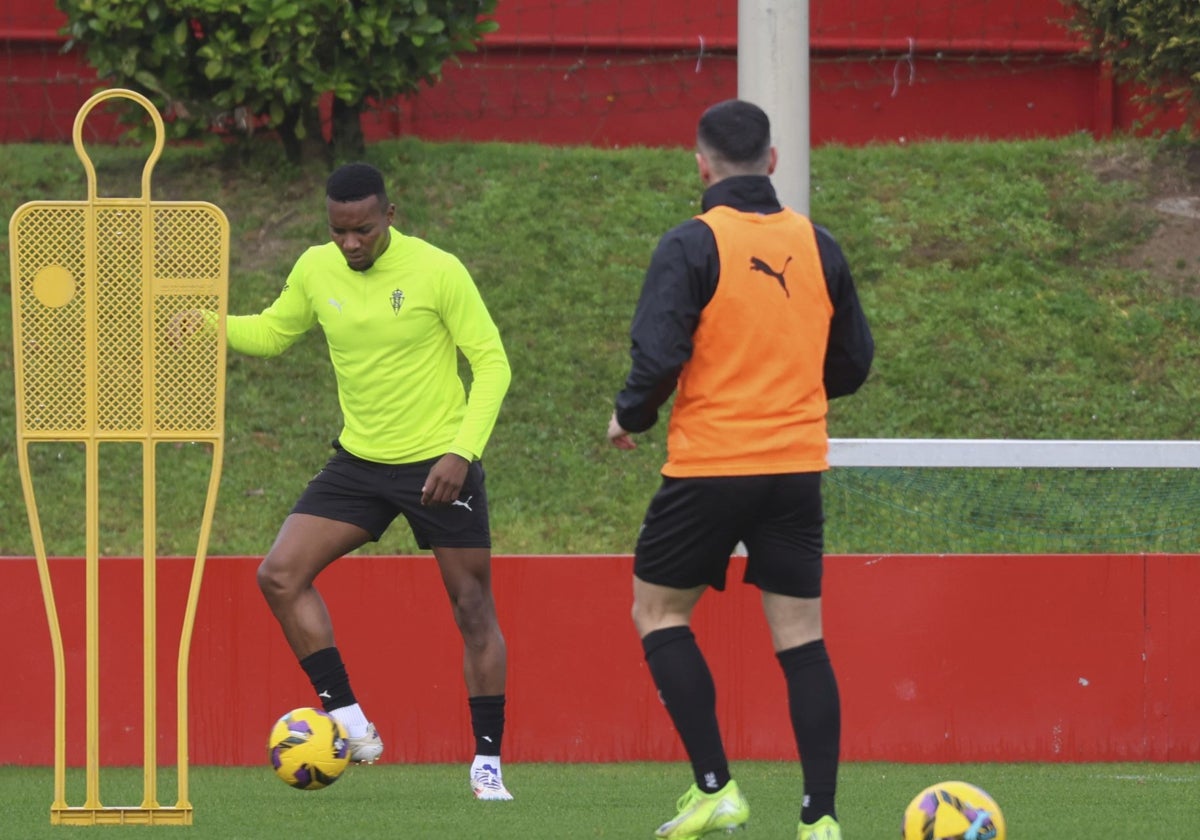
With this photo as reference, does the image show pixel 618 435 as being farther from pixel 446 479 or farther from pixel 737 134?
pixel 446 479

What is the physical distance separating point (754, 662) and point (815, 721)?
2.98 meters

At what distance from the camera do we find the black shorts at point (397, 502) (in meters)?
6.02

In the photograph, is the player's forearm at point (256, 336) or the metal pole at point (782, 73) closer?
the player's forearm at point (256, 336)

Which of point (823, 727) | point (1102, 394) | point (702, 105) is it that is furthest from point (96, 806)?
point (702, 105)

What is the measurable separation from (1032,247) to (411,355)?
7.01 meters

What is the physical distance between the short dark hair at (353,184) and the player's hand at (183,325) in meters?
0.75

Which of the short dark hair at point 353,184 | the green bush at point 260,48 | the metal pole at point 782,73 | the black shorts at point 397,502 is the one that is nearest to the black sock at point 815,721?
the black shorts at point 397,502

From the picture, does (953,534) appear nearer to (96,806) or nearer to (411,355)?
(411,355)

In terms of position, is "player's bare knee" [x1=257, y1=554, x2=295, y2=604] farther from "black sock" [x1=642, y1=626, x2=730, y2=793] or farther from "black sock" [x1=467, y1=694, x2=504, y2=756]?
"black sock" [x1=642, y1=626, x2=730, y2=793]

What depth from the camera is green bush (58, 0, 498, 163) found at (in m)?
11.3

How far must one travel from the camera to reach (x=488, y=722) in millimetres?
6055

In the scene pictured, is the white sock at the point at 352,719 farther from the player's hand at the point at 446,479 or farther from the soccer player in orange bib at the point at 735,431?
the soccer player in orange bib at the point at 735,431

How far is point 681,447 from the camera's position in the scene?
4.59 metres

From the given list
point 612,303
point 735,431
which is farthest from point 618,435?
point 612,303
